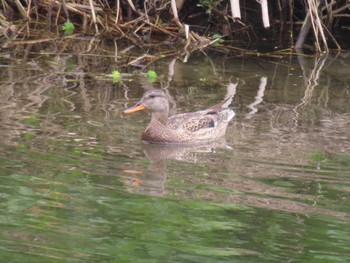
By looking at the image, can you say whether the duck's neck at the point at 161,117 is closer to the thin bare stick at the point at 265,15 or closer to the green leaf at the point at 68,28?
the thin bare stick at the point at 265,15

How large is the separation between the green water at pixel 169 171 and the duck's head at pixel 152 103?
24cm

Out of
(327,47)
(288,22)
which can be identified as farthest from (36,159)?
(288,22)

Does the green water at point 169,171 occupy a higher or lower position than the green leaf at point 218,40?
lower

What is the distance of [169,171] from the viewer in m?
8.20

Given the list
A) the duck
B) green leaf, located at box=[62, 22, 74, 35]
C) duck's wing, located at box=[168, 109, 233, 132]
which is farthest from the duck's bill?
green leaf, located at box=[62, 22, 74, 35]

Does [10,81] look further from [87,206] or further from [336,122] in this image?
[87,206]

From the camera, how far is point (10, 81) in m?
11.5

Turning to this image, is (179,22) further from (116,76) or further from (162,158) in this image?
(162,158)

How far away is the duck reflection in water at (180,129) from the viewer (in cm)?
952

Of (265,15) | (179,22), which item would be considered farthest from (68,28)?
(265,15)

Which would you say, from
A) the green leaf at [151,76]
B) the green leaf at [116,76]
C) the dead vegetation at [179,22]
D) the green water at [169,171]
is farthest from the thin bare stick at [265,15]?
the green leaf at [116,76]

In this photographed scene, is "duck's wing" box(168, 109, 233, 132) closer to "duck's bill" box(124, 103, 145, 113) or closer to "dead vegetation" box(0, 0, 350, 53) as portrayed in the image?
"duck's bill" box(124, 103, 145, 113)

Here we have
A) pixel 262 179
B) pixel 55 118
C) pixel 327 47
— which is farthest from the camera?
pixel 327 47

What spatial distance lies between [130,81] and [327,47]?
12.6 ft
